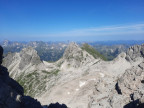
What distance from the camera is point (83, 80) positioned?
70.7 meters

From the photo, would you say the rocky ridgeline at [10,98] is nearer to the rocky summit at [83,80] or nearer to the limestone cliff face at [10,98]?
the limestone cliff face at [10,98]

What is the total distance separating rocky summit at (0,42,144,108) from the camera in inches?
1726

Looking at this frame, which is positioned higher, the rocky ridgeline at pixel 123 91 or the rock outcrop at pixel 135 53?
the rock outcrop at pixel 135 53

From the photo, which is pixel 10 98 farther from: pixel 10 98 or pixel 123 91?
pixel 123 91

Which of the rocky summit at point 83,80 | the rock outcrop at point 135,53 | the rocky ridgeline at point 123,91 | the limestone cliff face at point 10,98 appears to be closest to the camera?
the limestone cliff face at point 10,98

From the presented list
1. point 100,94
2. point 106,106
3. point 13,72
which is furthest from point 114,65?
point 13,72

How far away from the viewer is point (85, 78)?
236 ft

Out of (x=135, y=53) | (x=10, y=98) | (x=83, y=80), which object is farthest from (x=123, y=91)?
(x=135, y=53)

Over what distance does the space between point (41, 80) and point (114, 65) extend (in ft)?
158

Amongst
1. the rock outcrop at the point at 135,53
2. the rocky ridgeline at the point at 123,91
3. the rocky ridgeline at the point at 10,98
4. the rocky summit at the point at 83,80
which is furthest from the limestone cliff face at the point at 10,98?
the rock outcrop at the point at 135,53

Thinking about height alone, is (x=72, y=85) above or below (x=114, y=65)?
below

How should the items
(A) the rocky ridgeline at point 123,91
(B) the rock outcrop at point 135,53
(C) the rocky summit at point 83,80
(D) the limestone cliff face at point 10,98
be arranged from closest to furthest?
(D) the limestone cliff face at point 10,98
(A) the rocky ridgeline at point 123,91
(C) the rocky summit at point 83,80
(B) the rock outcrop at point 135,53

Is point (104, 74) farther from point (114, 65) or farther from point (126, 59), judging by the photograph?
point (126, 59)

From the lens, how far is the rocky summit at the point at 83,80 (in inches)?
1726
